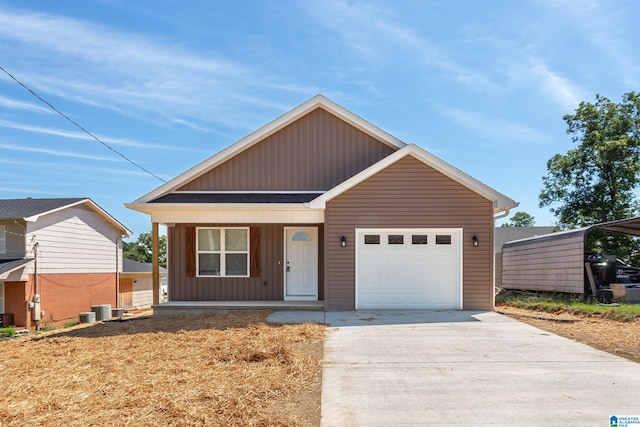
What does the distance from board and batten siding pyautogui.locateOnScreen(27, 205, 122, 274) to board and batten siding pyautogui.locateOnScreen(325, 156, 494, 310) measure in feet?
49.4

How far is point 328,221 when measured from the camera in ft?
37.4

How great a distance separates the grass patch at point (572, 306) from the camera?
10352 millimetres

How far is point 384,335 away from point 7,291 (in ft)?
59.6

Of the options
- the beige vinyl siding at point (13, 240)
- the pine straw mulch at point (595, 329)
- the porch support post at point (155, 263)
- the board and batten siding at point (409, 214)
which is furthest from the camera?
the beige vinyl siding at point (13, 240)

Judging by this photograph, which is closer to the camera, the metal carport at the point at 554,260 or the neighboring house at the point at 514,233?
the metal carport at the point at 554,260

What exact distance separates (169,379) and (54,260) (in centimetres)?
1877

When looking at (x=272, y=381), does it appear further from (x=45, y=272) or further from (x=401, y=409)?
(x=45, y=272)

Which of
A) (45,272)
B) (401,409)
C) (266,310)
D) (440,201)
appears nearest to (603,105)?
(440,201)

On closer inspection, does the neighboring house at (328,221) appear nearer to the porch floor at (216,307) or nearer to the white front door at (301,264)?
the white front door at (301,264)

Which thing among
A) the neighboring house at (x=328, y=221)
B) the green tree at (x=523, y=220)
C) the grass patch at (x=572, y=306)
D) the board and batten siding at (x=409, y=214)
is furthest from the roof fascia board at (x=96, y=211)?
the green tree at (x=523, y=220)

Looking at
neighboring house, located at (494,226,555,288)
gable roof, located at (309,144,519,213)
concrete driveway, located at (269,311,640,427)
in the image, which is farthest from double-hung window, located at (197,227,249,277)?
neighboring house, located at (494,226,555,288)

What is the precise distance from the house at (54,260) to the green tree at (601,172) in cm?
2437

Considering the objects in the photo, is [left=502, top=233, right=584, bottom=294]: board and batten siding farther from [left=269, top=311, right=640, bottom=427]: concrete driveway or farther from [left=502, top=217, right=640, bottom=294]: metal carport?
[left=269, top=311, right=640, bottom=427]: concrete driveway

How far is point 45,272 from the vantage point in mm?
20781
